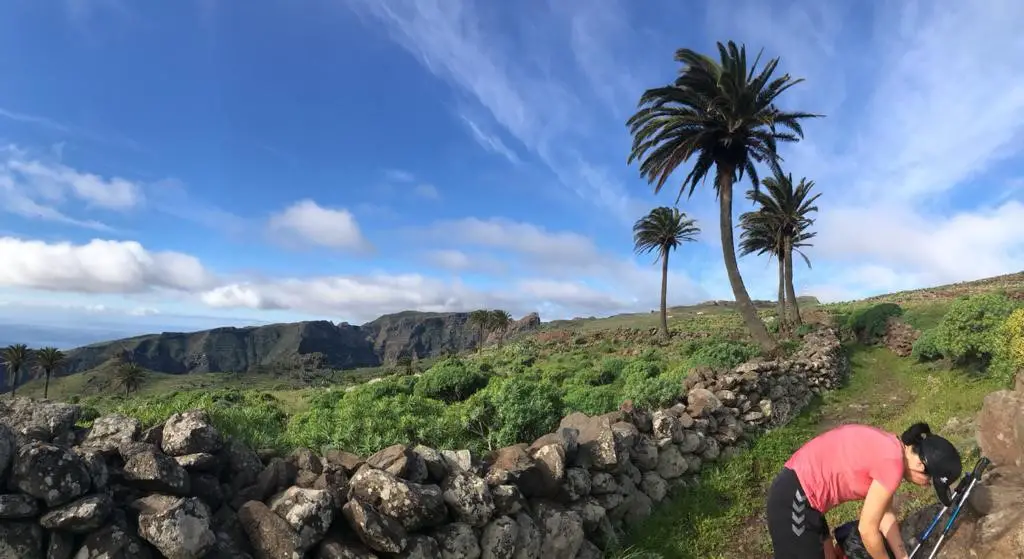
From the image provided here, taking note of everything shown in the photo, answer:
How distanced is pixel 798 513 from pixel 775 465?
6.11m

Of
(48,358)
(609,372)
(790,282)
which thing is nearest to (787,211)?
(790,282)

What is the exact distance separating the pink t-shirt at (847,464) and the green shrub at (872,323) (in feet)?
80.1

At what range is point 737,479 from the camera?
849 centimetres

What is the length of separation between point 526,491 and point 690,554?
2298 millimetres

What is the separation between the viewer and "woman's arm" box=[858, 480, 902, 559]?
3.43m

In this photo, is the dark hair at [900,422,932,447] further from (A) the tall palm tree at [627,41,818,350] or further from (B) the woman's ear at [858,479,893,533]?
(A) the tall palm tree at [627,41,818,350]

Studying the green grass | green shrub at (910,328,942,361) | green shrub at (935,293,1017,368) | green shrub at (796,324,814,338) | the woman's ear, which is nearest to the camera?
the woman's ear

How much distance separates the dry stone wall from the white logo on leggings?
2.40m

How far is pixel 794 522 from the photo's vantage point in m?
3.91

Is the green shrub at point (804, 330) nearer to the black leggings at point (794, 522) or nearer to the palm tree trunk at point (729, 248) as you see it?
the palm tree trunk at point (729, 248)

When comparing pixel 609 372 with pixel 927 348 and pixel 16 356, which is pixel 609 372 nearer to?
pixel 927 348

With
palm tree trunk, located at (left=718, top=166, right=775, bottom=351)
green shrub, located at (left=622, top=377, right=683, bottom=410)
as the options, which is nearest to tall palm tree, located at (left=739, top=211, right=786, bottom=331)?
palm tree trunk, located at (left=718, top=166, right=775, bottom=351)

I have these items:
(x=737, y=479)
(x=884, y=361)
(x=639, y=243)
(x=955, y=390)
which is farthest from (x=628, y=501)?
(x=639, y=243)

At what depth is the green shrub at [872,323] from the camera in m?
24.2
